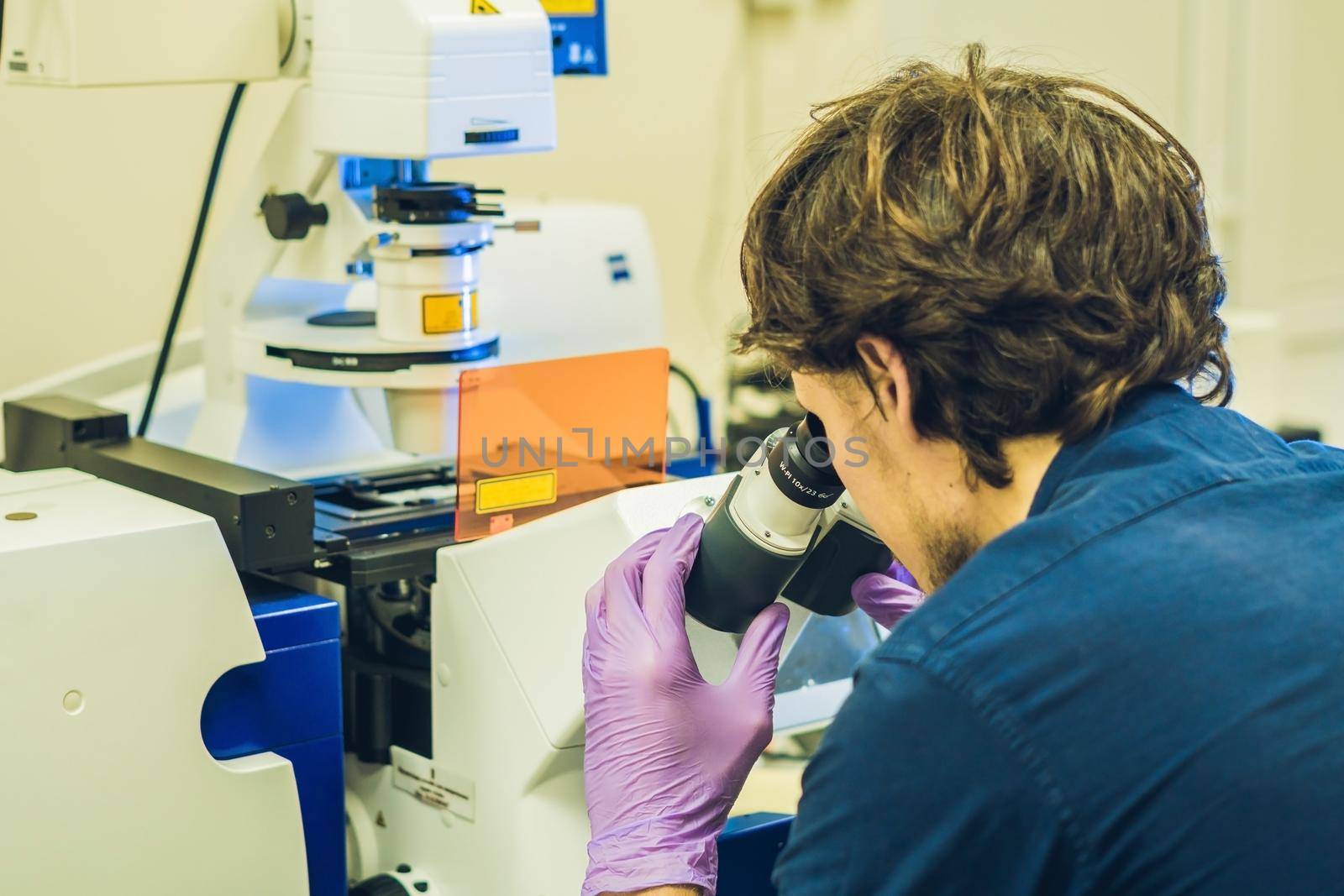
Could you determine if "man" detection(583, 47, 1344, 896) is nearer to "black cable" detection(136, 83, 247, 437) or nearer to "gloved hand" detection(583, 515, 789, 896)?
"gloved hand" detection(583, 515, 789, 896)

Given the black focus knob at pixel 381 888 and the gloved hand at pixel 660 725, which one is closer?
the gloved hand at pixel 660 725

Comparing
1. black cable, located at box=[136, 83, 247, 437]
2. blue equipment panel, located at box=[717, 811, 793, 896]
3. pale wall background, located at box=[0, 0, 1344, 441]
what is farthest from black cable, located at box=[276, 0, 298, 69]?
pale wall background, located at box=[0, 0, 1344, 441]

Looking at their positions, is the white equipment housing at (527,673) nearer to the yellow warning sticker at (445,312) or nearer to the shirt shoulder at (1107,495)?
the yellow warning sticker at (445,312)

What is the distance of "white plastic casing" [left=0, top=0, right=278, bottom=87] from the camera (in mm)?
1210

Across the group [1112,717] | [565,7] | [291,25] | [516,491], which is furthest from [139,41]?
[1112,717]

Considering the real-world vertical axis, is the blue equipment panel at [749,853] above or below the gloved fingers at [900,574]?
below

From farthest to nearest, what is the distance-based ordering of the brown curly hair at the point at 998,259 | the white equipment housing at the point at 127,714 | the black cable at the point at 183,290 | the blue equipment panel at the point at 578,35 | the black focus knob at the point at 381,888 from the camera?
the black cable at the point at 183,290, the blue equipment panel at the point at 578,35, the black focus knob at the point at 381,888, the white equipment housing at the point at 127,714, the brown curly hair at the point at 998,259

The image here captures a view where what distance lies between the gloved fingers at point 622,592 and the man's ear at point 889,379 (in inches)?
9.9

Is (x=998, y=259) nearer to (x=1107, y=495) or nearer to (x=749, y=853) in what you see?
(x=1107, y=495)

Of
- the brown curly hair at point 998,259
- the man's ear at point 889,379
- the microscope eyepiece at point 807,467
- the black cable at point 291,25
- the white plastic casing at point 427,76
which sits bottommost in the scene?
the microscope eyepiece at point 807,467

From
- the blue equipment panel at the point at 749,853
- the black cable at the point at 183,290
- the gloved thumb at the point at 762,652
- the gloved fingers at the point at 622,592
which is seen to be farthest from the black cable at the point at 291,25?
the blue equipment panel at the point at 749,853

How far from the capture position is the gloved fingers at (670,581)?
1.00 m

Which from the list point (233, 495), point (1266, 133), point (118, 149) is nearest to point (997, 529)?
point (233, 495)

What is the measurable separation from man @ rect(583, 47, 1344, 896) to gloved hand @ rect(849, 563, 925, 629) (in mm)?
114
